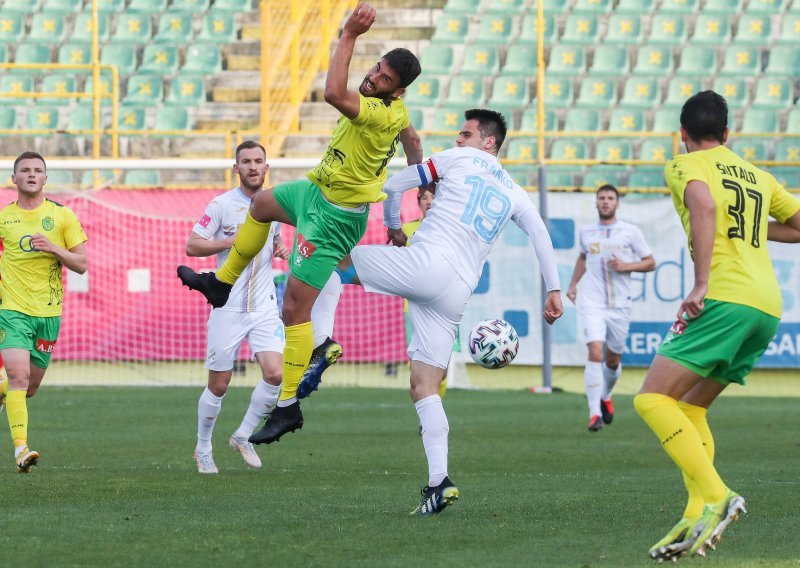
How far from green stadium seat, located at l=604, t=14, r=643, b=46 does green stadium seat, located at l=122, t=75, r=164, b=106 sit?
7.76 metres

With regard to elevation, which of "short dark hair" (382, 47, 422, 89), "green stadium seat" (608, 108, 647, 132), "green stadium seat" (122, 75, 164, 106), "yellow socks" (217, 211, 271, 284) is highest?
"green stadium seat" (122, 75, 164, 106)

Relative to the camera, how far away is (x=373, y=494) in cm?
835

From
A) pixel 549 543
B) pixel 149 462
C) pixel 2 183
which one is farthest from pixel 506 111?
pixel 549 543

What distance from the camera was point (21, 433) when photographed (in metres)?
9.47

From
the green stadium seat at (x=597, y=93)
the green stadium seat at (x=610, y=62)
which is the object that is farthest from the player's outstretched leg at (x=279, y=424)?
the green stadium seat at (x=610, y=62)

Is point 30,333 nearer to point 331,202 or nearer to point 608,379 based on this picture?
point 331,202

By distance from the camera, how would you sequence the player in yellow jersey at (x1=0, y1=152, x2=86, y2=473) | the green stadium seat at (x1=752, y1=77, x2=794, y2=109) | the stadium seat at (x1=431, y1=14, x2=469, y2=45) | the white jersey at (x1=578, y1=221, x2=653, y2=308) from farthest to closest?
1. the stadium seat at (x1=431, y1=14, x2=469, y2=45)
2. the green stadium seat at (x1=752, y1=77, x2=794, y2=109)
3. the white jersey at (x1=578, y1=221, x2=653, y2=308)
4. the player in yellow jersey at (x1=0, y1=152, x2=86, y2=473)

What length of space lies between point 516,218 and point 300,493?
2050 millimetres

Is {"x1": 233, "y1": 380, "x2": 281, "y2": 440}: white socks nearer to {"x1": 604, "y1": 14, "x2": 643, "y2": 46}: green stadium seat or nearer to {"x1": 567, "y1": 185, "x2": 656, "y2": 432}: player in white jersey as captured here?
{"x1": 567, "y1": 185, "x2": 656, "y2": 432}: player in white jersey

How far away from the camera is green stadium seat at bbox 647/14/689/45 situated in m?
24.6

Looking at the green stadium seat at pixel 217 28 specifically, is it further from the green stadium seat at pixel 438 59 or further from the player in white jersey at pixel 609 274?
the player in white jersey at pixel 609 274

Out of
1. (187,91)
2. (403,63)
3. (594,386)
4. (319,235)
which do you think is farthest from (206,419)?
(187,91)

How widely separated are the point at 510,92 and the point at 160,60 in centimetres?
610

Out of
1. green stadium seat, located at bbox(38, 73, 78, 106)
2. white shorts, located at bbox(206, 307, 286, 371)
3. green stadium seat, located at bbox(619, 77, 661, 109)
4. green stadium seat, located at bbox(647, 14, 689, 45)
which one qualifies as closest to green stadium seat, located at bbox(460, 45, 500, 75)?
green stadium seat, located at bbox(619, 77, 661, 109)
